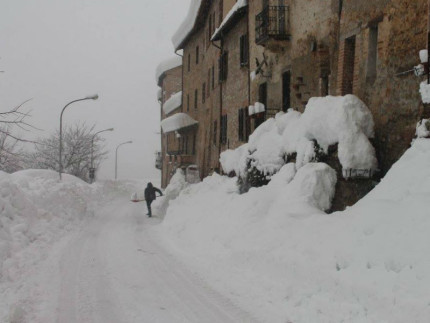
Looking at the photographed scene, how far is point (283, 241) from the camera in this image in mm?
8891

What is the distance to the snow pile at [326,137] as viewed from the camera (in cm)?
928

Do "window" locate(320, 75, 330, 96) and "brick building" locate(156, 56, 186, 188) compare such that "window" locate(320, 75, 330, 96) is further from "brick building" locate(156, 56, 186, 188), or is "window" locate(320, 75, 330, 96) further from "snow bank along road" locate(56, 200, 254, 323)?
"brick building" locate(156, 56, 186, 188)

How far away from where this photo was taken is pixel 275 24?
1566 centimetres

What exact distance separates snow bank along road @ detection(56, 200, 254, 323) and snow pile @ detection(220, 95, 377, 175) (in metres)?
3.83

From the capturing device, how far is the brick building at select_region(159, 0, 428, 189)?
902 centimetres

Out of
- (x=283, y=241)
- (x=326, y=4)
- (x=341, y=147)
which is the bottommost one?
(x=283, y=241)

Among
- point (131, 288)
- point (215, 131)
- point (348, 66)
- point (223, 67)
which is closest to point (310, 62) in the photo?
point (348, 66)

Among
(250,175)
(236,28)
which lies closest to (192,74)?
(236,28)

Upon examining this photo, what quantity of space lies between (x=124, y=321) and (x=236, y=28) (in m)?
17.8

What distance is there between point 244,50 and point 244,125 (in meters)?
3.43

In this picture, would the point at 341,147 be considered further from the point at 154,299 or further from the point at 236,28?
the point at 236,28

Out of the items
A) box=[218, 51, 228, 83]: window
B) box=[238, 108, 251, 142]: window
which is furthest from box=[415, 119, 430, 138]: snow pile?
box=[218, 51, 228, 83]: window

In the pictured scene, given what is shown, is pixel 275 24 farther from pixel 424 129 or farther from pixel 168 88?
pixel 168 88

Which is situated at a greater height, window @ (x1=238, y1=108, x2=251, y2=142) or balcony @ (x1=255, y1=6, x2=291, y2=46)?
balcony @ (x1=255, y1=6, x2=291, y2=46)
